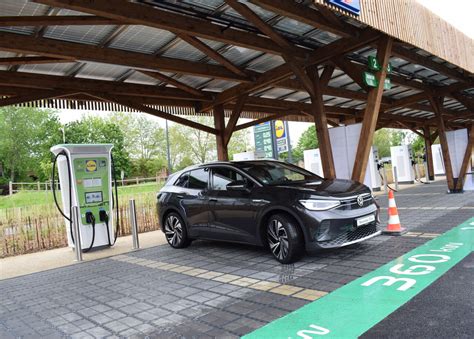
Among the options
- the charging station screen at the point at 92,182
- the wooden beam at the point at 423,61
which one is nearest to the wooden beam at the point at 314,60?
the wooden beam at the point at 423,61

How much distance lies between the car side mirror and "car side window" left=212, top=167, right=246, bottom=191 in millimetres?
220

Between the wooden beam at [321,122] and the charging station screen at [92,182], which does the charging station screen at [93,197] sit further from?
the wooden beam at [321,122]

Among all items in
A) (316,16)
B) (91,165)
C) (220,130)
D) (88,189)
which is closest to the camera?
(316,16)

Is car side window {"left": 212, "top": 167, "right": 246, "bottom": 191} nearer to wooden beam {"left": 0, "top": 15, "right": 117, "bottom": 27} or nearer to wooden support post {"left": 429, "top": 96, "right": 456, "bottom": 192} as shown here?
wooden beam {"left": 0, "top": 15, "right": 117, "bottom": 27}

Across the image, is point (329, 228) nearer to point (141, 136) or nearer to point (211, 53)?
point (211, 53)

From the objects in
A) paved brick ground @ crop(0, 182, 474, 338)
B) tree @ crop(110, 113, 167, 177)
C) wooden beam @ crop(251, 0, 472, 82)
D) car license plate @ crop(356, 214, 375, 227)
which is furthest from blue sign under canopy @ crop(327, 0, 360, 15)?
tree @ crop(110, 113, 167, 177)

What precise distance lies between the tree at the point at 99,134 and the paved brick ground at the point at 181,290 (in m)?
46.6

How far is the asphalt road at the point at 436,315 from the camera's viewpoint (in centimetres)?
307

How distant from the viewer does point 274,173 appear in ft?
21.7

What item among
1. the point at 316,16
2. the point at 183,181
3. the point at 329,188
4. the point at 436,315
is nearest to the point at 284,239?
the point at 329,188

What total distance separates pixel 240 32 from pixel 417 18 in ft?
12.8

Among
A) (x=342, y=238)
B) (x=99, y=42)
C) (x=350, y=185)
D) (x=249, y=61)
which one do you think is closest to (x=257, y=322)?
(x=342, y=238)

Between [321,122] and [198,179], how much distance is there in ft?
11.0

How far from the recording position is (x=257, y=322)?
3.59m
